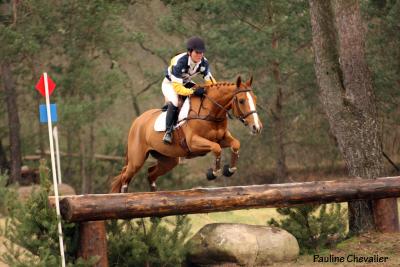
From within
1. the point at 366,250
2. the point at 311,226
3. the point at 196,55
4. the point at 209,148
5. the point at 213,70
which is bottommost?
the point at 366,250

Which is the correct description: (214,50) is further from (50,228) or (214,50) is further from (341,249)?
(50,228)

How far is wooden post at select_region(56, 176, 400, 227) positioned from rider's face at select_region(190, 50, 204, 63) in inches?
61.0

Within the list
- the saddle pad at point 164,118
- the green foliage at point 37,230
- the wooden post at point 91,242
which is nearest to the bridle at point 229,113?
the saddle pad at point 164,118

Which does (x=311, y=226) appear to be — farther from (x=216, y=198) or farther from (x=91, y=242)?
(x=91, y=242)

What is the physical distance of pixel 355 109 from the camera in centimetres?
1053

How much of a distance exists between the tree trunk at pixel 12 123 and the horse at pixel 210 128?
14.9 m

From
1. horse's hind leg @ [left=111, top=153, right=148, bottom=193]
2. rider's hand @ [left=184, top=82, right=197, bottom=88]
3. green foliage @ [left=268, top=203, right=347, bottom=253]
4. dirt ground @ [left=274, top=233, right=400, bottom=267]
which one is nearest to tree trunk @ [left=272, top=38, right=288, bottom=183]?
dirt ground @ [left=274, top=233, right=400, bottom=267]

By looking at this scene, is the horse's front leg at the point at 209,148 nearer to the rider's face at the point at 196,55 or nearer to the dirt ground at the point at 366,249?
the rider's face at the point at 196,55

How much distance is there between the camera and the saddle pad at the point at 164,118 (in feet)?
30.5

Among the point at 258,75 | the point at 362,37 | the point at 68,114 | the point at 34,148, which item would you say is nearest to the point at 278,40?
the point at 258,75

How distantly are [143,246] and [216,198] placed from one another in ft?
3.23

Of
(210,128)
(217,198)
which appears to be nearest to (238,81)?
(210,128)

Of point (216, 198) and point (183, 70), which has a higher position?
point (183, 70)

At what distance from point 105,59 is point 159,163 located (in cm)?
2066
